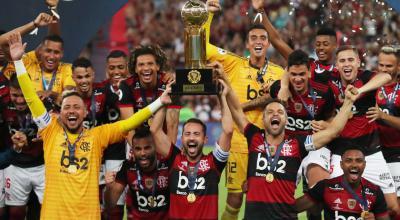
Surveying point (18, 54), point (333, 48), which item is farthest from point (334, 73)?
point (18, 54)

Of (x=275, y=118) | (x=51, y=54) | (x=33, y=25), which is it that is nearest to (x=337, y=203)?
(x=275, y=118)

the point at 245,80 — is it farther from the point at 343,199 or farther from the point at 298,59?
the point at 343,199

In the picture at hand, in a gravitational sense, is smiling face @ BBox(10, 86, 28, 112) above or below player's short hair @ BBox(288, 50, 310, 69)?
below

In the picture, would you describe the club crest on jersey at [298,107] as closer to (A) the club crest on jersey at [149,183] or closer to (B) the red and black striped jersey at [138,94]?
(B) the red and black striped jersey at [138,94]

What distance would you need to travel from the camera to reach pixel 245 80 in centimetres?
986

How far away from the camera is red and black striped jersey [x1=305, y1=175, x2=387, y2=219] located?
8.39 m

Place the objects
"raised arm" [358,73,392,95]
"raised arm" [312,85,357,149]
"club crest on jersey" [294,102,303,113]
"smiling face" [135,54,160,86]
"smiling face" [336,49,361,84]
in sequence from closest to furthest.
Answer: "raised arm" [312,85,357,149] < "raised arm" [358,73,392,95] < "smiling face" [336,49,361,84] < "smiling face" [135,54,160,86] < "club crest on jersey" [294,102,303,113]

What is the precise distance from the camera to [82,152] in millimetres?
8414

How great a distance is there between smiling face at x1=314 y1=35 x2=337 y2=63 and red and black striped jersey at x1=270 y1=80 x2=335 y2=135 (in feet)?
1.91

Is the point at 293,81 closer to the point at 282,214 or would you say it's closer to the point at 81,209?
the point at 282,214

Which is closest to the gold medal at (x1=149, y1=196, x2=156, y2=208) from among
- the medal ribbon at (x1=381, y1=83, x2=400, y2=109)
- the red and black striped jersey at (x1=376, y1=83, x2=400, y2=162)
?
the red and black striped jersey at (x1=376, y1=83, x2=400, y2=162)

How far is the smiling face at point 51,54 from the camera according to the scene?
9.84m

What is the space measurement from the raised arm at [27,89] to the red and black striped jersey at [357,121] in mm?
2836

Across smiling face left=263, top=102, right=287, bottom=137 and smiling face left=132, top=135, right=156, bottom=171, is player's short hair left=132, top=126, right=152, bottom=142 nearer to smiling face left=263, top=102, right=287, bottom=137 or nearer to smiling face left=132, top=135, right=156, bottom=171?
smiling face left=132, top=135, right=156, bottom=171
